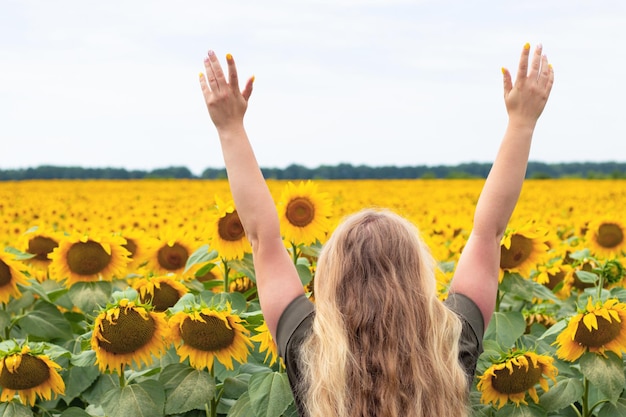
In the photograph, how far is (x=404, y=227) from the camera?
7.38 ft

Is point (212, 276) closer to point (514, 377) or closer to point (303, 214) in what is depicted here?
point (303, 214)

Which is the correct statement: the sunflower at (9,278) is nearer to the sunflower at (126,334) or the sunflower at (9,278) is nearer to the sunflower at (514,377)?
the sunflower at (126,334)

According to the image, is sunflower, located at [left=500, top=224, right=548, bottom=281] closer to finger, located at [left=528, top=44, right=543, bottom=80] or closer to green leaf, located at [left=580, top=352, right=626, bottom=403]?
green leaf, located at [left=580, top=352, right=626, bottom=403]

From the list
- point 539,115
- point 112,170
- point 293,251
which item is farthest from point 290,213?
point 112,170

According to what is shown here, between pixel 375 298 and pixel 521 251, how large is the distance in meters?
1.59

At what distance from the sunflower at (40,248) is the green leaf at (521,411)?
A: 8.46 ft

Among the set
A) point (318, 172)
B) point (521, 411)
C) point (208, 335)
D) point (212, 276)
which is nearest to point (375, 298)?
point (208, 335)

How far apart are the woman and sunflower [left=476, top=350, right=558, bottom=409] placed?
55 cm

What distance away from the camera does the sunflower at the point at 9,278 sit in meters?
3.76

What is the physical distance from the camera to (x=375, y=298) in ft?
7.16

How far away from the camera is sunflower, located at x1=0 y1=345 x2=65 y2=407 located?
2926mm

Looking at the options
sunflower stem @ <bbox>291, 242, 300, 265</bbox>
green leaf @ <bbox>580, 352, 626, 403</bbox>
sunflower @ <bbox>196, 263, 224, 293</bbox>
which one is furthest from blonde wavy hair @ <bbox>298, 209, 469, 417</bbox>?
sunflower @ <bbox>196, 263, 224, 293</bbox>

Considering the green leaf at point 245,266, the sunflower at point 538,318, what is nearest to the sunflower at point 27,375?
the green leaf at point 245,266

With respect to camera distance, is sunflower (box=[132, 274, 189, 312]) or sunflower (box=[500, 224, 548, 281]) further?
sunflower (box=[500, 224, 548, 281])
